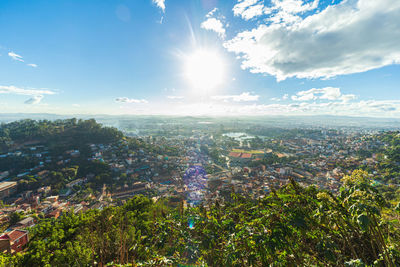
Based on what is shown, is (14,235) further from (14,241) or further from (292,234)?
(292,234)

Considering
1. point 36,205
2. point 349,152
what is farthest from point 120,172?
point 349,152

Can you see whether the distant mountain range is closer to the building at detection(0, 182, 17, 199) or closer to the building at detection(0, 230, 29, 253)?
the building at detection(0, 182, 17, 199)

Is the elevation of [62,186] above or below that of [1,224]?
below

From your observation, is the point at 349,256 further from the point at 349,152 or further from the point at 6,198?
the point at 349,152

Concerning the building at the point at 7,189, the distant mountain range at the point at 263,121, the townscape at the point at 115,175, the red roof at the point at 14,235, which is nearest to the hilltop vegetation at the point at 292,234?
the townscape at the point at 115,175

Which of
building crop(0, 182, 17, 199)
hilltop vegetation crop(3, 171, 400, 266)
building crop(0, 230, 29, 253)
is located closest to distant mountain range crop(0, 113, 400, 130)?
building crop(0, 182, 17, 199)

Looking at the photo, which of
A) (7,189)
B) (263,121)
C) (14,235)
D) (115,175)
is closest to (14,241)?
(14,235)

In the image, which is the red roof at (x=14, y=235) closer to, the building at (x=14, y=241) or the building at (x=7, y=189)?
the building at (x=14, y=241)
